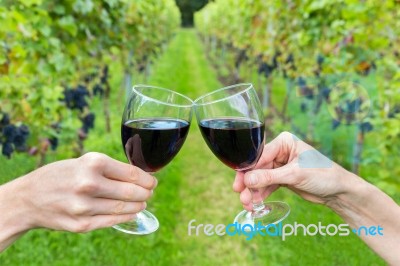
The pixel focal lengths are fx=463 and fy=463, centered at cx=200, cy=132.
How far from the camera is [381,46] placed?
399 centimetres

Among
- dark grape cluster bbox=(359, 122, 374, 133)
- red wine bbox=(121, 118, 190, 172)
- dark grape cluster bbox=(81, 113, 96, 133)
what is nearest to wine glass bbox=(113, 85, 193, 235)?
red wine bbox=(121, 118, 190, 172)

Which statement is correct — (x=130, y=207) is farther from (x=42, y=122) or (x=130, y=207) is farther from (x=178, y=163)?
(x=178, y=163)

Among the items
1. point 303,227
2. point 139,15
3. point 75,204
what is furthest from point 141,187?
point 139,15

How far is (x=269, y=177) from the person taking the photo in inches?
60.5

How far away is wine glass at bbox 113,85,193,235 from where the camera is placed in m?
1.41

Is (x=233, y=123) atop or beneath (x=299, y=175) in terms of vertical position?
atop

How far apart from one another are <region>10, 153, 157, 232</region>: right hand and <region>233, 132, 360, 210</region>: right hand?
43 cm

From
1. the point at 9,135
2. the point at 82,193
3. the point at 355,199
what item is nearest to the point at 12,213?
the point at 82,193

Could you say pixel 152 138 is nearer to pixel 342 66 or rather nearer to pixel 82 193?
pixel 82 193

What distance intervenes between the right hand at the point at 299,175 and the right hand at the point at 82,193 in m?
0.43

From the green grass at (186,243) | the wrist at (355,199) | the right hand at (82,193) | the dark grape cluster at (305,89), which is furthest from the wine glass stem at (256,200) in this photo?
the dark grape cluster at (305,89)

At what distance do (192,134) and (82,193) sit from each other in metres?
5.65

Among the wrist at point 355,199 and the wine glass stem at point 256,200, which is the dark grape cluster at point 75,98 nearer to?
the wine glass stem at point 256,200

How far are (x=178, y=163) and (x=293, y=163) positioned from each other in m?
3.99
